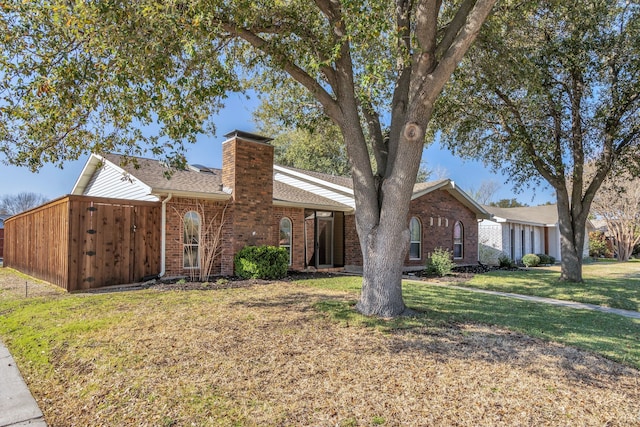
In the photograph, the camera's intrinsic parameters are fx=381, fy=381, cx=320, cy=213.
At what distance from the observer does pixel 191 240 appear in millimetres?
11734

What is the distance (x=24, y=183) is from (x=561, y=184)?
58257 mm

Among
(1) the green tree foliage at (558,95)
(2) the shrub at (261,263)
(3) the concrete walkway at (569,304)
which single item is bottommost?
→ (3) the concrete walkway at (569,304)

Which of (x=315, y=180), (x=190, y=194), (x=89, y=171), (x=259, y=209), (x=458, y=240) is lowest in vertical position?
(x=458, y=240)

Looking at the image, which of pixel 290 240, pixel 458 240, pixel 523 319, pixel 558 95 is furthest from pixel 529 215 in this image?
→ pixel 523 319

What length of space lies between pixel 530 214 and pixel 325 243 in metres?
18.9

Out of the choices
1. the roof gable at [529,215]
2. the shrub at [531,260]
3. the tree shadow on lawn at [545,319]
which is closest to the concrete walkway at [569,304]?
the tree shadow on lawn at [545,319]

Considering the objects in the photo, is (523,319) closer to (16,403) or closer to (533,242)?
(16,403)

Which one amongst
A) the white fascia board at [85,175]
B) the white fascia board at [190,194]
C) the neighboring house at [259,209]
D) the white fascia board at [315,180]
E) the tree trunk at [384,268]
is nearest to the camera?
the tree trunk at [384,268]

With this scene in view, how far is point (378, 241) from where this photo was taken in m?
6.40

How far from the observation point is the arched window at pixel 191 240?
11609 millimetres

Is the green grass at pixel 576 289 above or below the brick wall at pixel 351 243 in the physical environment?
below

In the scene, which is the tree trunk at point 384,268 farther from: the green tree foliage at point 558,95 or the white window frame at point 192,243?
the white window frame at point 192,243

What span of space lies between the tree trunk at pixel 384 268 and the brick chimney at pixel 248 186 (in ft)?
21.7

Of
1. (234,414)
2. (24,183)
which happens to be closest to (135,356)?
(234,414)
